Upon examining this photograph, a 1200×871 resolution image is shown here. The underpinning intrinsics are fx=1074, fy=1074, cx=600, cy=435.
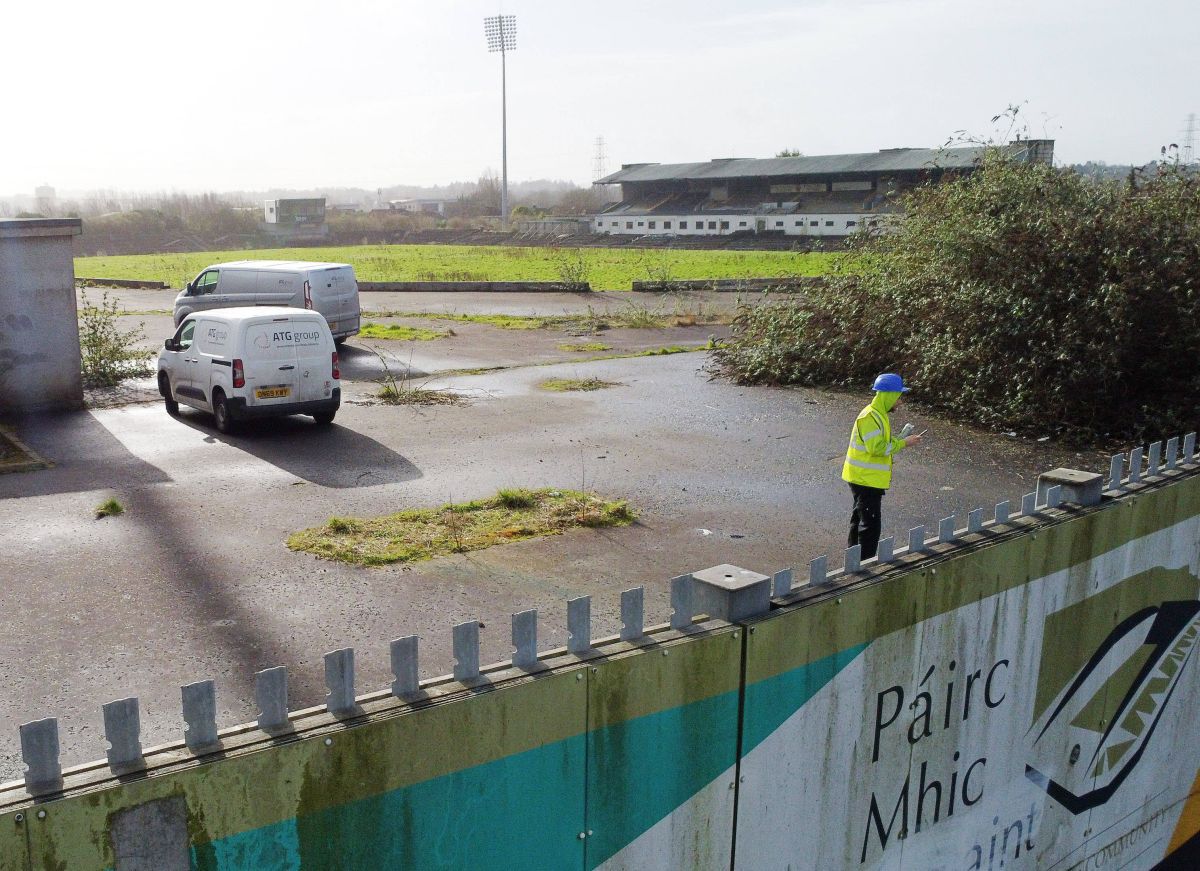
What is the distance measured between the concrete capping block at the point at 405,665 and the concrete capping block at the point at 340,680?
0.14 m

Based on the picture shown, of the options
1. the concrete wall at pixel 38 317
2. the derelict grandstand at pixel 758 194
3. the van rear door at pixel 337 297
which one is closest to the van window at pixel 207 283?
the van rear door at pixel 337 297

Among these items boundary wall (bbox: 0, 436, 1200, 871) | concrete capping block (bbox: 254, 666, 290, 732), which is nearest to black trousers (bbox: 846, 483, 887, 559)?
boundary wall (bbox: 0, 436, 1200, 871)

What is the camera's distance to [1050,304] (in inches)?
607

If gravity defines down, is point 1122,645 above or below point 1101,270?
below

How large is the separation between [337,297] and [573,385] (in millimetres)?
6838

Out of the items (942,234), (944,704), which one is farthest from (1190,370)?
(944,704)

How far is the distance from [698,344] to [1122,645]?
66.7 feet

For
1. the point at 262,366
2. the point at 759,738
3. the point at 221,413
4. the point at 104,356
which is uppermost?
the point at 759,738

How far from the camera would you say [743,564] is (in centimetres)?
980

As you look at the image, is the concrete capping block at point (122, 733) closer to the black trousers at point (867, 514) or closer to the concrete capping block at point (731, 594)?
the concrete capping block at point (731, 594)

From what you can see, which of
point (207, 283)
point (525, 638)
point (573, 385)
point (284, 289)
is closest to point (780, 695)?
point (525, 638)

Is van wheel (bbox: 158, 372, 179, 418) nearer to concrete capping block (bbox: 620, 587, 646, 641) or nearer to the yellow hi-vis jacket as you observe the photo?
the yellow hi-vis jacket

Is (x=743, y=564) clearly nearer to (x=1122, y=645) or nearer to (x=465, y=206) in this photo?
(x=1122, y=645)

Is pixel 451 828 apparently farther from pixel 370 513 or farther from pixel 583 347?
pixel 583 347
